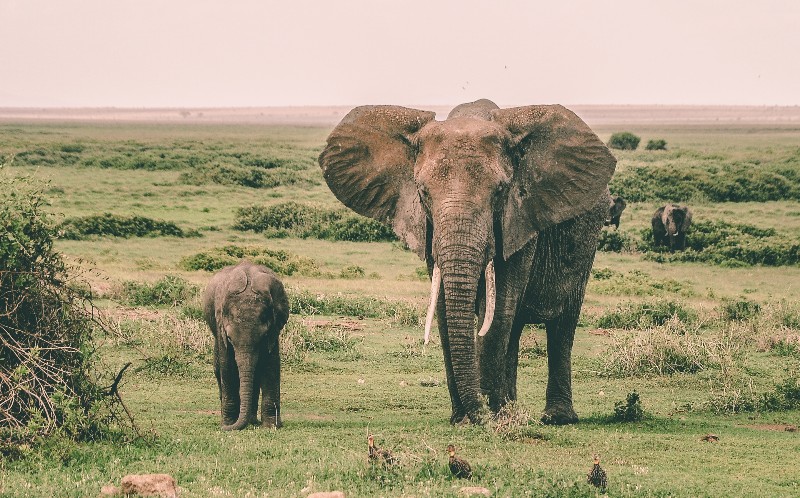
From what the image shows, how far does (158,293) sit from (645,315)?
8.30 m

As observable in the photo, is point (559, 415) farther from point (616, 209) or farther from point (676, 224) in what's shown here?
point (616, 209)

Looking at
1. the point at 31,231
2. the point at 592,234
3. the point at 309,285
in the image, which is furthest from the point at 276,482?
the point at 309,285

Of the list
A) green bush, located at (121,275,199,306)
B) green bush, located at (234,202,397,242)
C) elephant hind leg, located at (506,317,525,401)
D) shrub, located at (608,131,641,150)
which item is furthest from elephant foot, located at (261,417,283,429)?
shrub, located at (608,131,641,150)

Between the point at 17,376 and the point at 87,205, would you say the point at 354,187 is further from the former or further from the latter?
the point at 87,205

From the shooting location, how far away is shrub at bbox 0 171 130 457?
31.9ft

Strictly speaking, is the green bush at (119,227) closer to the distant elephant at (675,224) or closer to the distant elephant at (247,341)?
the distant elephant at (675,224)

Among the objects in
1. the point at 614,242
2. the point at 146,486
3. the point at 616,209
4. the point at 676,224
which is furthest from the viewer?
the point at 616,209

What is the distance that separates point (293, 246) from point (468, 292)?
20.7m

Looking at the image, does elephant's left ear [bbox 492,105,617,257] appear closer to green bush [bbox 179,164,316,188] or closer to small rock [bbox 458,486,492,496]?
small rock [bbox 458,486,492,496]

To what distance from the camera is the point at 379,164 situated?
1109 cm

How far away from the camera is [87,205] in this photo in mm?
34531

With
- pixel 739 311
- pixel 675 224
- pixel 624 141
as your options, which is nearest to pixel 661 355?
pixel 739 311

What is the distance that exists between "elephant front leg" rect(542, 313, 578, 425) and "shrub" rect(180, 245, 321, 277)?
514 inches

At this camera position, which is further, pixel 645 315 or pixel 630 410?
pixel 645 315
